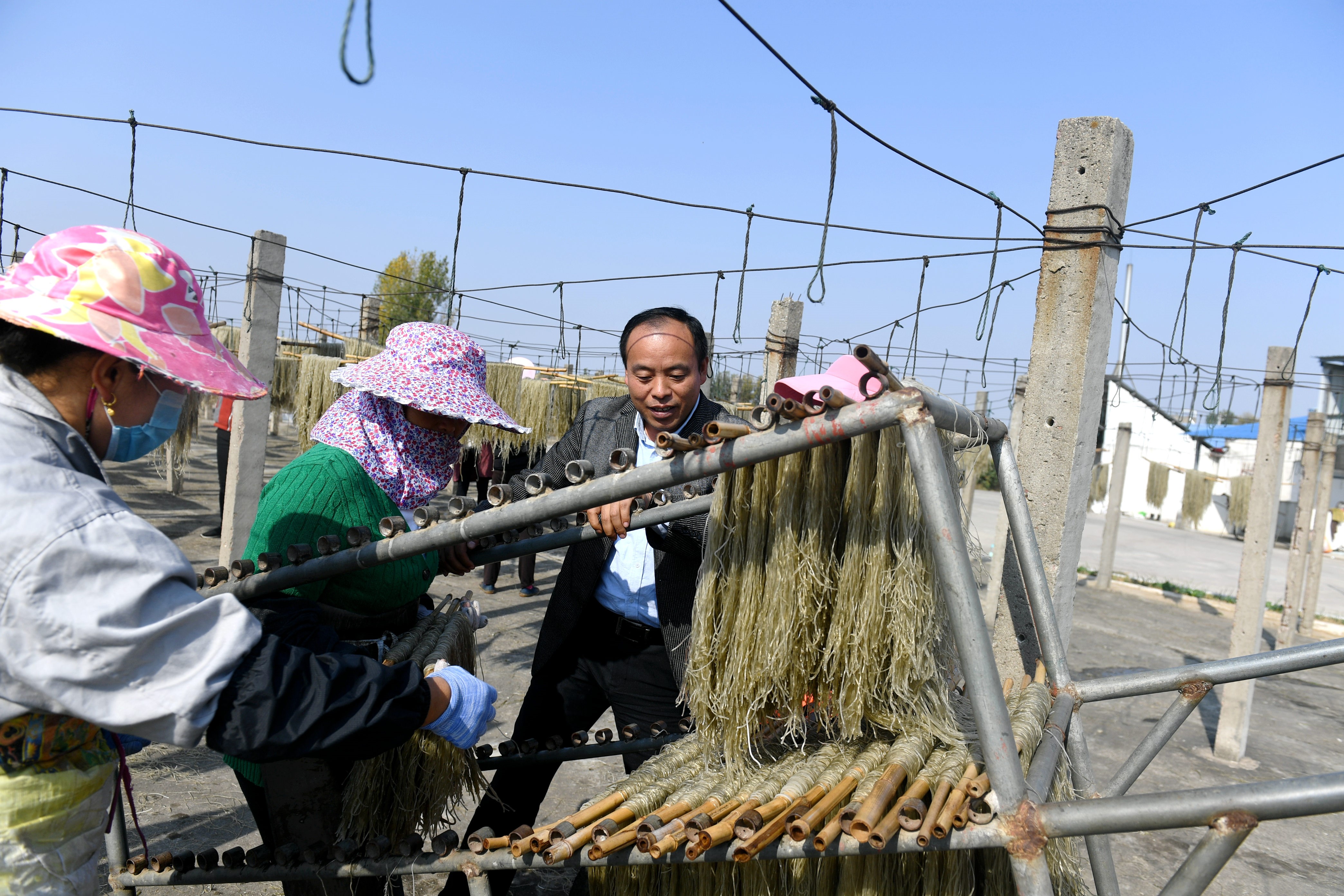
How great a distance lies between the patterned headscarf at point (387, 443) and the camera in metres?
2.34

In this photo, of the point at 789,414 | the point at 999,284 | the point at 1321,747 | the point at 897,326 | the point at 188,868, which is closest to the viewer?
the point at 789,414

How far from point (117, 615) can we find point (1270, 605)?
16.0 meters

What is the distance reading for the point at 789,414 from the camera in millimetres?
1580

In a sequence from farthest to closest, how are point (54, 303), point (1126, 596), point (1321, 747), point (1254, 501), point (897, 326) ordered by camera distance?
point (1126, 596)
point (897, 326)
point (1321, 747)
point (1254, 501)
point (54, 303)

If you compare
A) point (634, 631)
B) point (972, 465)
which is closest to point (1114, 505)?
point (972, 465)

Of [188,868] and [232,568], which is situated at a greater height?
[232,568]

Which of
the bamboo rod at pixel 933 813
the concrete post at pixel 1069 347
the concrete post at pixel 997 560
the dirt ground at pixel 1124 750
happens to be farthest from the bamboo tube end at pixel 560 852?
the concrete post at pixel 997 560

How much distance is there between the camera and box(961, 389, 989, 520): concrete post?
2271mm

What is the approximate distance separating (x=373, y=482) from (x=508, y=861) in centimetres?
111

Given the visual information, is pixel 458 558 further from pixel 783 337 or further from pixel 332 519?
pixel 783 337

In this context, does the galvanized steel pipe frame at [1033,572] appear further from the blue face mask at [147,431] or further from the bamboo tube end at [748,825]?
the blue face mask at [147,431]

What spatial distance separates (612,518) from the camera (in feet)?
6.92

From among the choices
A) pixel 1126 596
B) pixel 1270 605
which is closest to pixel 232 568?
pixel 1126 596

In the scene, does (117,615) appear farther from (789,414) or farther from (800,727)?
(800,727)
